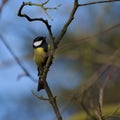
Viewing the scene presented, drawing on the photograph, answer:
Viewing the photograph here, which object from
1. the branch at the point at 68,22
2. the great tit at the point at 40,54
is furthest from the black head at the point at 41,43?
the branch at the point at 68,22

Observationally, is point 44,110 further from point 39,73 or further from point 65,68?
point 39,73

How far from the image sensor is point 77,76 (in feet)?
23.1

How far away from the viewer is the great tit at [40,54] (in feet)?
5.97

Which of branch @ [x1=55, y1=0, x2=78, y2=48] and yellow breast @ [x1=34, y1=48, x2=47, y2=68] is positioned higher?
branch @ [x1=55, y1=0, x2=78, y2=48]

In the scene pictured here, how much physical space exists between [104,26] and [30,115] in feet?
8.55

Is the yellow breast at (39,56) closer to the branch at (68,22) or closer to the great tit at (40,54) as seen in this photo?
the great tit at (40,54)

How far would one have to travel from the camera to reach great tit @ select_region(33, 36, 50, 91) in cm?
182

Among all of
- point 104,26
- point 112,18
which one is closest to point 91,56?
point 104,26

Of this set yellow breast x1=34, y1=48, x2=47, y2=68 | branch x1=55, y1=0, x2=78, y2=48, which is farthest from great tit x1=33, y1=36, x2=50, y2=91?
branch x1=55, y1=0, x2=78, y2=48

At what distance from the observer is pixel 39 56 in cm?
188

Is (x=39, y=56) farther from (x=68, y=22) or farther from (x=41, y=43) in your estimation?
(x=68, y=22)

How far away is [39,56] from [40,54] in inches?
0.8

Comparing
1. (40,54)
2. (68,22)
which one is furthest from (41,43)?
(68,22)

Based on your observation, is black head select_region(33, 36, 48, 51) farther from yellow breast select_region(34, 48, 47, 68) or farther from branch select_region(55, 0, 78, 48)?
branch select_region(55, 0, 78, 48)
